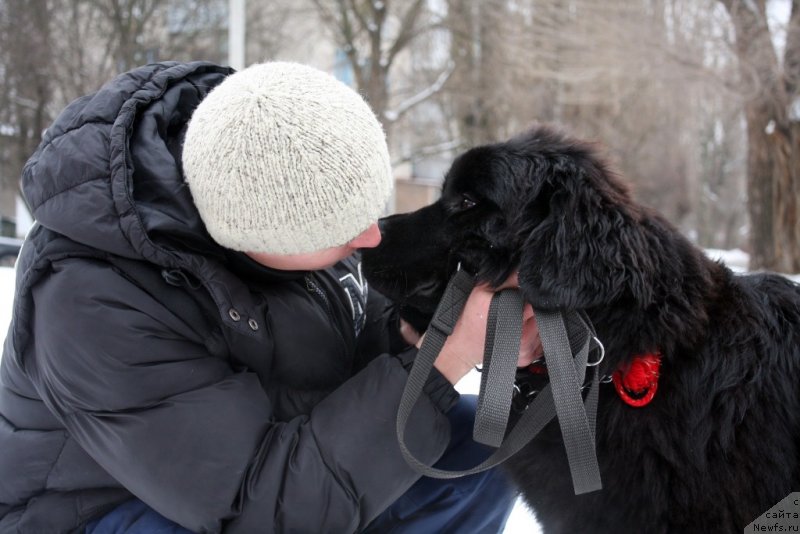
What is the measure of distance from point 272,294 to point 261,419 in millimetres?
361

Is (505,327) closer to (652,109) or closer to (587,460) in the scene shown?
(587,460)

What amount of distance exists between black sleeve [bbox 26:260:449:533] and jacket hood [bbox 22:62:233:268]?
0.10 m

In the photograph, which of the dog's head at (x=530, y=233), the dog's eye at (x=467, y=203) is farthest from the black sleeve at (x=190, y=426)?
the dog's eye at (x=467, y=203)

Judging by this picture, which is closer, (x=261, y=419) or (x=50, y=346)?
(x=50, y=346)

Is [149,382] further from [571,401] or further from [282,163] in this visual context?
[571,401]

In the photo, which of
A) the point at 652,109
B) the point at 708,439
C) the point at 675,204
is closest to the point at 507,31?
the point at 652,109

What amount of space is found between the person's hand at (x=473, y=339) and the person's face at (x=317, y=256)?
0.33 metres

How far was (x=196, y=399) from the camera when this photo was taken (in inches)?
Result: 59.1

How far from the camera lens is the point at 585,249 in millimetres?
1467

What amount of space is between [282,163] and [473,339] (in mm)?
624

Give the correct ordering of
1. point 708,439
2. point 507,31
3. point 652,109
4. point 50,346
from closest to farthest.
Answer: point 50,346 → point 708,439 → point 507,31 → point 652,109

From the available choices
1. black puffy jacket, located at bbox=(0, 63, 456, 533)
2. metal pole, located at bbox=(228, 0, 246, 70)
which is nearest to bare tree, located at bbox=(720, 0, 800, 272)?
metal pole, located at bbox=(228, 0, 246, 70)

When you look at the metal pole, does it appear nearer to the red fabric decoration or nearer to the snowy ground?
the snowy ground

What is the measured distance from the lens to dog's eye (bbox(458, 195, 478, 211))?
179cm
